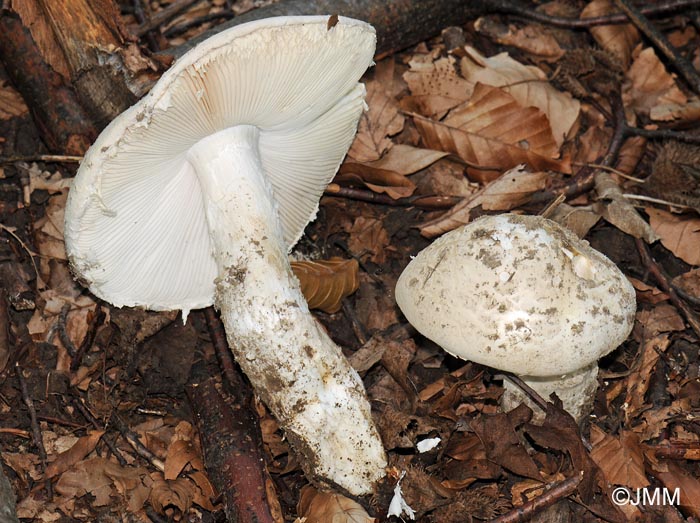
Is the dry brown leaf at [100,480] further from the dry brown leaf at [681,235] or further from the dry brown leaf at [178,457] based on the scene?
the dry brown leaf at [681,235]

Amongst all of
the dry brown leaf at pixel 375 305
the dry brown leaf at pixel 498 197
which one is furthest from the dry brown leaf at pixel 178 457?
the dry brown leaf at pixel 498 197

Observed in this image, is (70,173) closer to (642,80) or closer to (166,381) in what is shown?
(166,381)

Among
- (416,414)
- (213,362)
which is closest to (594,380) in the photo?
(416,414)

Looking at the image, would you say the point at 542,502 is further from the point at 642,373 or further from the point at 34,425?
the point at 34,425

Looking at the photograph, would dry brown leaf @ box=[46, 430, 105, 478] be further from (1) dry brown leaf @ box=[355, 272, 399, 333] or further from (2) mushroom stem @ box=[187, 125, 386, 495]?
(1) dry brown leaf @ box=[355, 272, 399, 333]

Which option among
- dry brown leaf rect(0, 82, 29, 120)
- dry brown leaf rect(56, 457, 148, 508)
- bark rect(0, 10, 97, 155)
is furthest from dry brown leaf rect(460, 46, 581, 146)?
dry brown leaf rect(56, 457, 148, 508)
